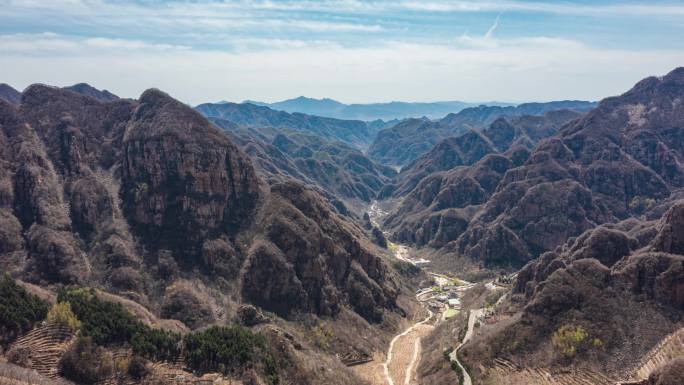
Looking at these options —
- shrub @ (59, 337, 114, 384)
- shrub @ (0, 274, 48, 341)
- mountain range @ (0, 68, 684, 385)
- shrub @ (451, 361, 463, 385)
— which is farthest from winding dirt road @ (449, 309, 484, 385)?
shrub @ (0, 274, 48, 341)

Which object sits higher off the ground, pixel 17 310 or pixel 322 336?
pixel 17 310

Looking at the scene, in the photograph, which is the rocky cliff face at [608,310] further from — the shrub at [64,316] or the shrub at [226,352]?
the shrub at [64,316]

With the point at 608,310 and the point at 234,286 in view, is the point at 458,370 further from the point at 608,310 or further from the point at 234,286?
the point at 234,286

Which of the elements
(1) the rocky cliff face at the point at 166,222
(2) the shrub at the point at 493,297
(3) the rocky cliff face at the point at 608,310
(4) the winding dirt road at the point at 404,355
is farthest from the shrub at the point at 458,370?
(1) the rocky cliff face at the point at 166,222

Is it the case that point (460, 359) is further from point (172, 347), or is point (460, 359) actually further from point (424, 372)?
point (172, 347)

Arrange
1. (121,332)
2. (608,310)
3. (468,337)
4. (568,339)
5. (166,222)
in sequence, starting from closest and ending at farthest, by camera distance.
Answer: (121,332) → (568,339) → (608,310) → (468,337) → (166,222)

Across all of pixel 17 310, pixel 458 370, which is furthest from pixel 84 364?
pixel 458 370

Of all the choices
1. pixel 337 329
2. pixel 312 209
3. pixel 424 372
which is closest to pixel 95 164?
pixel 312 209
